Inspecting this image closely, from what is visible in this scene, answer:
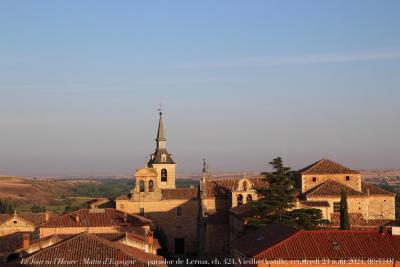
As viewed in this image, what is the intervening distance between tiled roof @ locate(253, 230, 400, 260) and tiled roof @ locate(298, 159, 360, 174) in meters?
22.7

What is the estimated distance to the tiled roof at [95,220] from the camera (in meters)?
52.6

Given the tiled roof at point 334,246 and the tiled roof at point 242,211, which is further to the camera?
the tiled roof at point 242,211

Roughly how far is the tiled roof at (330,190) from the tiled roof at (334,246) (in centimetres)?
1851

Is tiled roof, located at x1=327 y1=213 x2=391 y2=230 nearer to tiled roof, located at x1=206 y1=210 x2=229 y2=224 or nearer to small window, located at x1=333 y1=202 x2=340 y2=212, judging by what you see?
small window, located at x1=333 y1=202 x2=340 y2=212

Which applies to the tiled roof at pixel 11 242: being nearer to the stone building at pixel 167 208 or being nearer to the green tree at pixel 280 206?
the stone building at pixel 167 208

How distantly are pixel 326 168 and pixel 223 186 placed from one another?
9.19m

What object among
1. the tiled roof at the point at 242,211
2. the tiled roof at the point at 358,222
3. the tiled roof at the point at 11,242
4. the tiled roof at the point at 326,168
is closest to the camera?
the tiled roof at the point at 11,242

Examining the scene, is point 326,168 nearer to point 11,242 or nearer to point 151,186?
point 151,186

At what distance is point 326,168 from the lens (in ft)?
197

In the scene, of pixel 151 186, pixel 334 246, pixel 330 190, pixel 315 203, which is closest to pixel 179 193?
pixel 151 186

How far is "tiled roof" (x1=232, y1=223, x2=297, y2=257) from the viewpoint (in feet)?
121

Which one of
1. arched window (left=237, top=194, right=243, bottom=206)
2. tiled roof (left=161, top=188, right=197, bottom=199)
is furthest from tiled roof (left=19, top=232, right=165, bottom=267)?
tiled roof (left=161, top=188, right=197, bottom=199)

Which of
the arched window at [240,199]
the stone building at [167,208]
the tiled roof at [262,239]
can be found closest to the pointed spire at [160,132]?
the stone building at [167,208]

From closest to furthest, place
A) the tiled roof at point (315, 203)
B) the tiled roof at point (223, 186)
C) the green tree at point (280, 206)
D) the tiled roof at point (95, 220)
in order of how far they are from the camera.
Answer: the green tree at point (280, 206), the tiled roof at point (95, 220), the tiled roof at point (315, 203), the tiled roof at point (223, 186)
